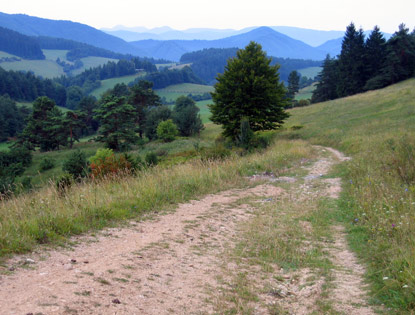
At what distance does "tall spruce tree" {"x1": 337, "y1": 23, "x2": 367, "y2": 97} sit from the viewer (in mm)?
66625

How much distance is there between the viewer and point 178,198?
28.8 feet

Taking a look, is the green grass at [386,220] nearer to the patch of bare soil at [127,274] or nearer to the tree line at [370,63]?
the patch of bare soil at [127,274]

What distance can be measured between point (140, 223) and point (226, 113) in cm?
2466

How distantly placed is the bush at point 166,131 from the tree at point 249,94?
31.2 meters

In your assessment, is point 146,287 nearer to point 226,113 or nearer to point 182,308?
point 182,308

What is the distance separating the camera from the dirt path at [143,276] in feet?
11.9

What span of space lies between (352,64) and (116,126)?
5077cm

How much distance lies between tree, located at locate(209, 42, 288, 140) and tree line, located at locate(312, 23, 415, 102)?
4022cm

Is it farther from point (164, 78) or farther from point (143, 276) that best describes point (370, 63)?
point (164, 78)

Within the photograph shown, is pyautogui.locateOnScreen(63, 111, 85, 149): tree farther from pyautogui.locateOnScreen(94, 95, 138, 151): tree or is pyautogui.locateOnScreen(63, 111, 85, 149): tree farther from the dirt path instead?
the dirt path

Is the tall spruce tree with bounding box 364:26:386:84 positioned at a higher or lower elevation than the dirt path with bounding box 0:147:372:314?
higher

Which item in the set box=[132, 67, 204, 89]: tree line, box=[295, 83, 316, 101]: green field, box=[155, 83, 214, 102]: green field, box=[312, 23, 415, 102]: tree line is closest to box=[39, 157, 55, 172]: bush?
box=[312, 23, 415, 102]: tree line

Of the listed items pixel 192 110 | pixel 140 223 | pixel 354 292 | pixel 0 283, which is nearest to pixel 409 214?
pixel 354 292

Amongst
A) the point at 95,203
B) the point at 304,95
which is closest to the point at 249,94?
the point at 95,203
